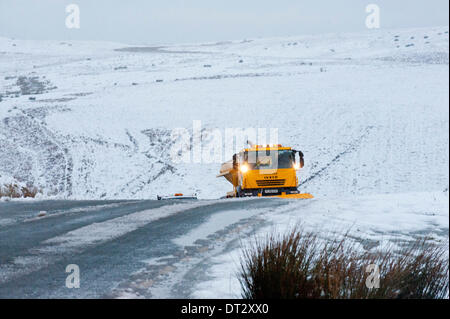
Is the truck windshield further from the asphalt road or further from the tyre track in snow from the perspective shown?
the tyre track in snow

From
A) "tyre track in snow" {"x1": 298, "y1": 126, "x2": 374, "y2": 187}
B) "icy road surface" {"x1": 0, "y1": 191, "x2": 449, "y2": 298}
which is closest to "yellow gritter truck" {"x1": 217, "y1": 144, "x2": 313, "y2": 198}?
"icy road surface" {"x1": 0, "y1": 191, "x2": 449, "y2": 298}

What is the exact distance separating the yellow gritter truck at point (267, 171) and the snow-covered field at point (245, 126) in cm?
237

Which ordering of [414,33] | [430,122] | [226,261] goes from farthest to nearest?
[414,33]
[430,122]
[226,261]

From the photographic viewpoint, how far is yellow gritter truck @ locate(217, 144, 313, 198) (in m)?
18.8

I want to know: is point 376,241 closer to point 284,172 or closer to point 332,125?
point 284,172

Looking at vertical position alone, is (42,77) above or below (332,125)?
above

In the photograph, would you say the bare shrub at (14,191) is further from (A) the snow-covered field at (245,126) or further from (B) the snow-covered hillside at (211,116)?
(B) the snow-covered hillside at (211,116)

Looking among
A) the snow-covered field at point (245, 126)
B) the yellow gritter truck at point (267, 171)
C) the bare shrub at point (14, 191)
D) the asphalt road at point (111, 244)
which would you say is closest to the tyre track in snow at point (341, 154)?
the snow-covered field at point (245, 126)

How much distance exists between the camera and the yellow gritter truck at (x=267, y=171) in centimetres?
1884

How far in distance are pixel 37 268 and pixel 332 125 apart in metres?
30.8

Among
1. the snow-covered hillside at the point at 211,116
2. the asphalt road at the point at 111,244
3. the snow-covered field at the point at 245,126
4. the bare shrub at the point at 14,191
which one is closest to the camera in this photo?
the asphalt road at the point at 111,244

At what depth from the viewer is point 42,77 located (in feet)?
168

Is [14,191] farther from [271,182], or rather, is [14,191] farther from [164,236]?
[164,236]
